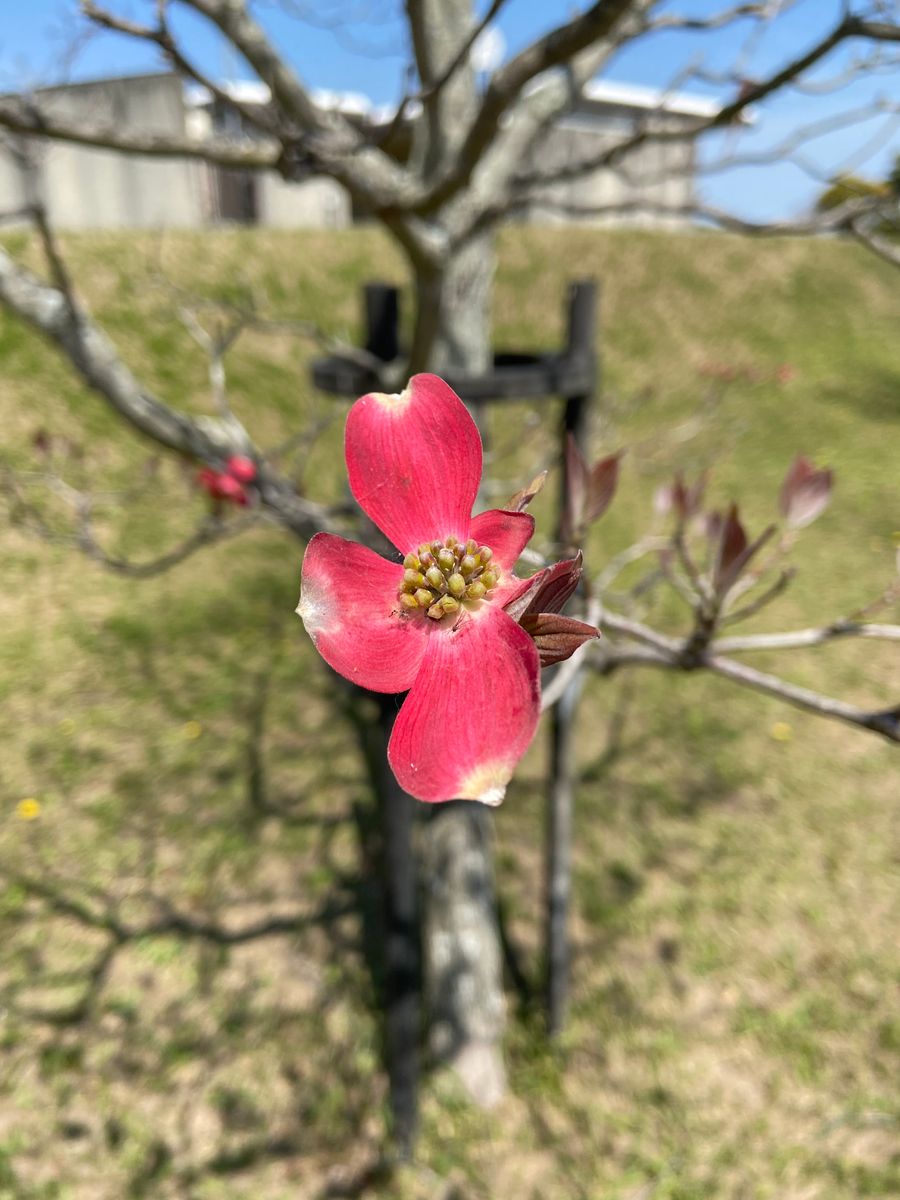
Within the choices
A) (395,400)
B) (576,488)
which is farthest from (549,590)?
(576,488)

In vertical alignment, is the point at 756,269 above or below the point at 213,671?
above

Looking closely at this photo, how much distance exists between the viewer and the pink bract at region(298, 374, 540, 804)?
14.4 inches

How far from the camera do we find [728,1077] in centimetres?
271

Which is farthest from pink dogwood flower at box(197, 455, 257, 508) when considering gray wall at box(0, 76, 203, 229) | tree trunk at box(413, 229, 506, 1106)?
gray wall at box(0, 76, 203, 229)

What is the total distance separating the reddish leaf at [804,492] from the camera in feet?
2.99

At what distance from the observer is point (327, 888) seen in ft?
10.9

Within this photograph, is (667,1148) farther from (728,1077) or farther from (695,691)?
(695,691)

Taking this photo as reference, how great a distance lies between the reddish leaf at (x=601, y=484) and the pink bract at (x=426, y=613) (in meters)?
0.45

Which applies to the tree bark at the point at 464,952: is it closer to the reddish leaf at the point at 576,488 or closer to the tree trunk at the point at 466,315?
the tree trunk at the point at 466,315

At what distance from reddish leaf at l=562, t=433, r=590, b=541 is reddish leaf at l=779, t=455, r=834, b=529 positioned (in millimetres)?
271

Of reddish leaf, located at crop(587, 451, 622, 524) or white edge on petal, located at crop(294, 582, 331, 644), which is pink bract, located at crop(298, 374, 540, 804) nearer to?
white edge on petal, located at crop(294, 582, 331, 644)

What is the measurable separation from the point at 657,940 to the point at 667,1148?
2.58 ft

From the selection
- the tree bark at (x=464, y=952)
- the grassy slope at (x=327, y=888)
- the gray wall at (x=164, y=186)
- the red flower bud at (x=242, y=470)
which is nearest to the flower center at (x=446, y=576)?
the red flower bud at (x=242, y=470)

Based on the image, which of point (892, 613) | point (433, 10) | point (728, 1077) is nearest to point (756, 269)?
point (892, 613)
